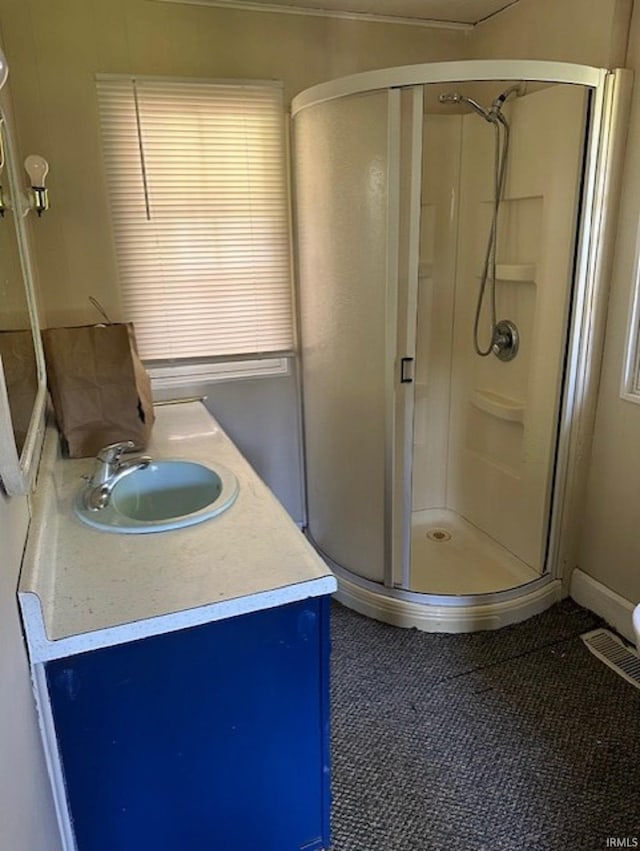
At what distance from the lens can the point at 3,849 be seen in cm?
69

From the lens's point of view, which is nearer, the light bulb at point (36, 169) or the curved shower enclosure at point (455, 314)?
the light bulb at point (36, 169)

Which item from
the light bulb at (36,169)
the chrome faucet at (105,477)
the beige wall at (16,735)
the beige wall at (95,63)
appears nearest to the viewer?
the beige wall at (16,735)

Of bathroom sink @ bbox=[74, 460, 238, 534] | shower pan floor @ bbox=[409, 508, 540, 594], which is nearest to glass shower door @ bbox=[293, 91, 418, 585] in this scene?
shower pan floor @ bbox=[409, 508, 540, 594]

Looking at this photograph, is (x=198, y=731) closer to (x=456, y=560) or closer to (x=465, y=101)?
(x=456, y=560)

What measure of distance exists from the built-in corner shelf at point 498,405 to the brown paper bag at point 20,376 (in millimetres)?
1912

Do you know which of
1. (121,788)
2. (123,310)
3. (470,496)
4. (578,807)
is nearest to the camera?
(121,788)

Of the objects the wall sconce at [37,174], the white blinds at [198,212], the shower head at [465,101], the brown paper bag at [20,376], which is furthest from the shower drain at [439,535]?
the wall sconce at [37,174]

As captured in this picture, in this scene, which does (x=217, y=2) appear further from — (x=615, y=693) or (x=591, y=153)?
(x=615, y=693)

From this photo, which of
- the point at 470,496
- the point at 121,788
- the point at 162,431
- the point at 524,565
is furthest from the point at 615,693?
the point at 162,431

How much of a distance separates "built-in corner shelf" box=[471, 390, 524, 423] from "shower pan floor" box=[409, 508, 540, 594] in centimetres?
60

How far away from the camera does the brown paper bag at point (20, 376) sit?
1.06m

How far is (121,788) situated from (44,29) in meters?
2.35

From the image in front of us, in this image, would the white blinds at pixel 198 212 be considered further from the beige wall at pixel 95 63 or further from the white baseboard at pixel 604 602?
the white baseboard at pixel 604 602

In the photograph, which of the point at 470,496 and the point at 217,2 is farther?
the point at 470,496
